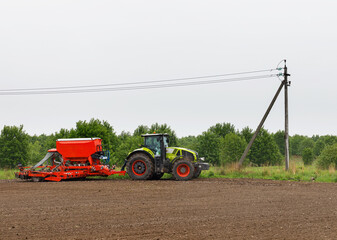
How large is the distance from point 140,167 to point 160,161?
1.09 metres

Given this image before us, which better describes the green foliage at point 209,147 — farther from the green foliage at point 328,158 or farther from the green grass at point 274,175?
the green grass at point 274,175

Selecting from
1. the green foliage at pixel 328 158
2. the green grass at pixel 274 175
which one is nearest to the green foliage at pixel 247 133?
the green foliage at pixel 328 158

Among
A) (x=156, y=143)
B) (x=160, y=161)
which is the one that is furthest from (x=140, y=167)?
(x=156, y=143)

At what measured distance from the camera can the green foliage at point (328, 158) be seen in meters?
28.0

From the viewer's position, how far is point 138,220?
31.0 feet

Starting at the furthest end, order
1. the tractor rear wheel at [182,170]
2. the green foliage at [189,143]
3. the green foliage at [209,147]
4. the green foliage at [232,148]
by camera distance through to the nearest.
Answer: the green foliage at [189,143] → the green foliage at [209,147] → the green foliage at [232,148] → the tractor rear wheel at [182,170]

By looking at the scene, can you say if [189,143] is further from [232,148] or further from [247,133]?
[232,148]

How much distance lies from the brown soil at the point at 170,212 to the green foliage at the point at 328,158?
1185 centimetres

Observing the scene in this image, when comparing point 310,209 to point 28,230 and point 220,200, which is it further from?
point 28,230

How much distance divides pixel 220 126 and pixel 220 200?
7146 cm

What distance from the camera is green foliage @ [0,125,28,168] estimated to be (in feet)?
213

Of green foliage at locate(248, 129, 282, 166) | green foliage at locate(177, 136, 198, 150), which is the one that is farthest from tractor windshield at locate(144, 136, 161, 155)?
green foliage at locate(248, 129, 282, 166)

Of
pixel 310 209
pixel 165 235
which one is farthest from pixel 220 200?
pixel 165 235

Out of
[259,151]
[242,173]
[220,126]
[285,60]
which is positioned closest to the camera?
[242,173]
